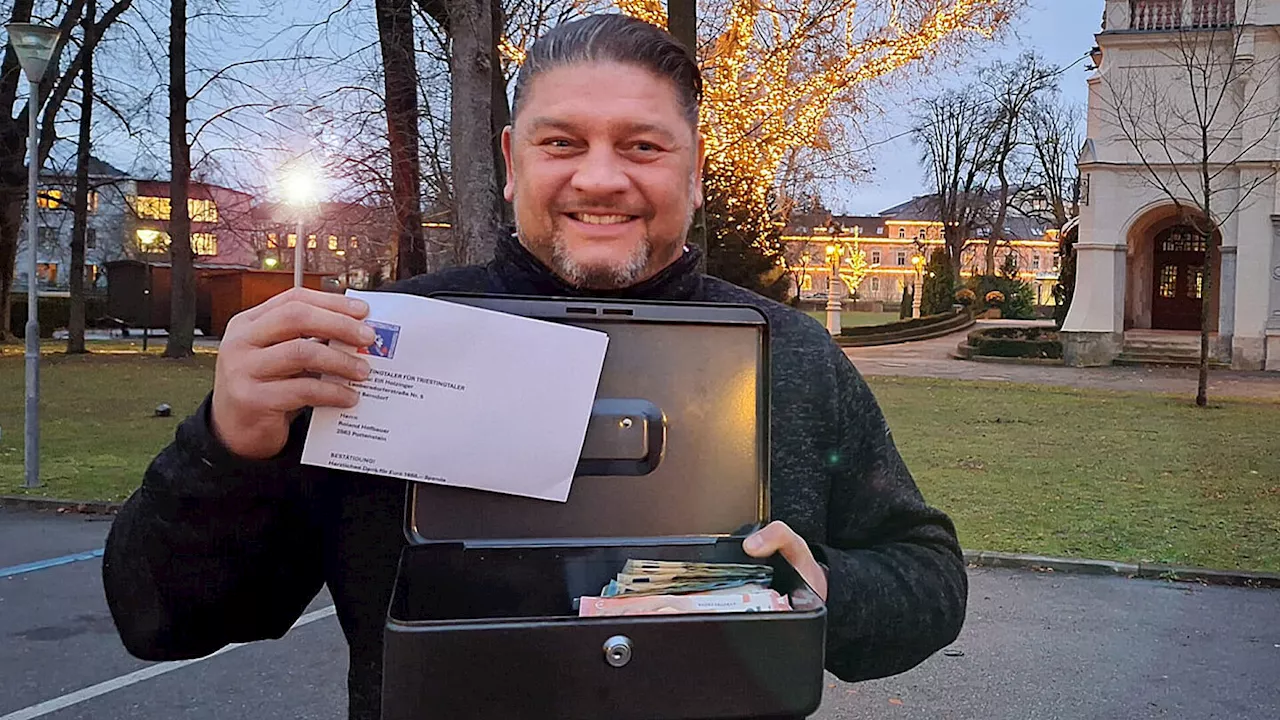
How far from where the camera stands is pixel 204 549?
1.49 meters

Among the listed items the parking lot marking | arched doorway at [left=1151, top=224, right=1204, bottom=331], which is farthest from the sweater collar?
arched doorway at [left=1151, top=224, right=1204, bottom=331]

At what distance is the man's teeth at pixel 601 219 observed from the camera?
1.68 meters

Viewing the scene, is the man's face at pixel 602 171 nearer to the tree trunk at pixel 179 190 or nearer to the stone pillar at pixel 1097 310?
the tree trunk at pixel 179 190

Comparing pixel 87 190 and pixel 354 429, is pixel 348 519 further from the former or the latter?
pixel 87 190

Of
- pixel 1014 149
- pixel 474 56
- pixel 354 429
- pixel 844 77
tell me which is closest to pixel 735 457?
pixel 354 429

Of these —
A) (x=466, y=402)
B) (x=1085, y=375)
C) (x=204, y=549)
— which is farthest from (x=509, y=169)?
(x=1085, y=375)

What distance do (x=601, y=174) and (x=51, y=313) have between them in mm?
45546

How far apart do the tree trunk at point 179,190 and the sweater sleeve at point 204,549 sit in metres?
26.4

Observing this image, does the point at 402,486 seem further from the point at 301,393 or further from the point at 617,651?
the point at 617,651

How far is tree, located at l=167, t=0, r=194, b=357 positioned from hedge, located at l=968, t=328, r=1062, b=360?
2303cm

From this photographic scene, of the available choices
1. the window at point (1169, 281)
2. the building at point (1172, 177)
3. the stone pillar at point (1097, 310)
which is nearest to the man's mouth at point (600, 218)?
the building at point (1172, 177)

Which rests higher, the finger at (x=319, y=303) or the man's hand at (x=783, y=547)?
the finger at (x=319, y=303)

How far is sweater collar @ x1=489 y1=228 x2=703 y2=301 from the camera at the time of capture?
1716mm

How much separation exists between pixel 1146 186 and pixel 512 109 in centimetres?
3215
